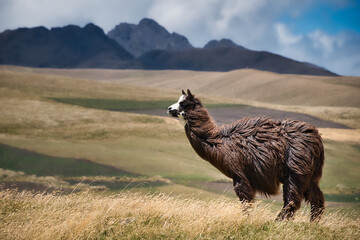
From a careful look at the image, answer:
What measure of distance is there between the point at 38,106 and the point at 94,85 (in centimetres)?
4446

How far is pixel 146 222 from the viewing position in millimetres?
7359

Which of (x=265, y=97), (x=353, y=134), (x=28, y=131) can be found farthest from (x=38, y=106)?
(x=265, y=97)

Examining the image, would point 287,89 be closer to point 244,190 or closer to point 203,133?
point 203,133

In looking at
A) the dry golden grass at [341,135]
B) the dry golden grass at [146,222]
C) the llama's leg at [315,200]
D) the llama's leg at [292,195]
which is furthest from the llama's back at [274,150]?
the dry golden grass at [341,135]

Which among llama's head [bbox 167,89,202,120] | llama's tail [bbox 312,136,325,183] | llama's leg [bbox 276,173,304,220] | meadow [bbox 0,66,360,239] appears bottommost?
meadow [bbox 0,66,360,239]

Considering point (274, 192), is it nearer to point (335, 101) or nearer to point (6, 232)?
point (6, 232)

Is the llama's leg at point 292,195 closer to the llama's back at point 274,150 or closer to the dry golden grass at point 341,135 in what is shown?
the llama's back at point 274,150

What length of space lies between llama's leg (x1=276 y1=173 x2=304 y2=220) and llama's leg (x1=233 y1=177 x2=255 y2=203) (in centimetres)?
76

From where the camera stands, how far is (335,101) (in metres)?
91.4

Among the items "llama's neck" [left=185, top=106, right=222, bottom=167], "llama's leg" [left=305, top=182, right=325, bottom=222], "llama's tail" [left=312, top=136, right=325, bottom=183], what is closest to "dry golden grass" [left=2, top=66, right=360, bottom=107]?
"llama's tail" [left=312, top=136, right=325, bottom=183]

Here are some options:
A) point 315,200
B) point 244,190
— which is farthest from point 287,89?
point 244,190

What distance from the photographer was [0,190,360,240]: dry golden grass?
6750mm

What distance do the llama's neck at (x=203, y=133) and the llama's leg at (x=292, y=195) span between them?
5.49 ft

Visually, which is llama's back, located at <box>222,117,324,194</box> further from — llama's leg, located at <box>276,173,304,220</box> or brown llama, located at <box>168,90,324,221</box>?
llama's leg, located at <box>276,173,304,220</box>
